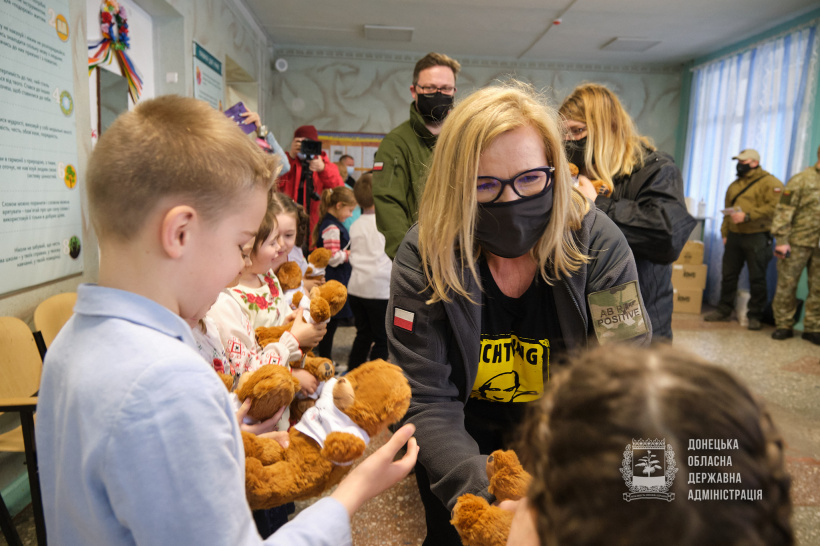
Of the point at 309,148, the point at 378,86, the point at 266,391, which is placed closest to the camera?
the point at 266,391

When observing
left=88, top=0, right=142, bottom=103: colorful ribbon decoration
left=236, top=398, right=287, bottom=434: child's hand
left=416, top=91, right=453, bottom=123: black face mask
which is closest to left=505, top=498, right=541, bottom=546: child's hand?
left=236, top=398, right=287, bottom=434: child's hand

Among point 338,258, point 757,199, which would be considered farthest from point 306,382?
point 757,199

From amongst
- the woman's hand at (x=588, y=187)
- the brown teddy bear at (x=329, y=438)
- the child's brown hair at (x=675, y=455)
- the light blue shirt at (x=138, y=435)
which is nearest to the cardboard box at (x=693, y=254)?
the woman's hand at (x=588, y=187)

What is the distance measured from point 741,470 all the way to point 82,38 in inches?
129

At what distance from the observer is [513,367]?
138cm

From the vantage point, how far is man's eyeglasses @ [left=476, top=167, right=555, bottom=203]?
1219mm

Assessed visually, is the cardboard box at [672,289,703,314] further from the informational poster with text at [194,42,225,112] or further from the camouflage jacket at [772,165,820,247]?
the informational poster with text at [194,42,225,112]

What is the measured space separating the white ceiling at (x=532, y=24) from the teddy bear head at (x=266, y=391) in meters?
5.46

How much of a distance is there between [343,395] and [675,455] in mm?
611

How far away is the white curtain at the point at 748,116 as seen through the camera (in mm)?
5891

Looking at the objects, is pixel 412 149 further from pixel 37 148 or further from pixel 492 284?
→ pixel 37 148

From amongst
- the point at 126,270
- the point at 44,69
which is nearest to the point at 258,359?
the point at 126,270

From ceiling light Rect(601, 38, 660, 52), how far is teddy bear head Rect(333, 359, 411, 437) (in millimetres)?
7269

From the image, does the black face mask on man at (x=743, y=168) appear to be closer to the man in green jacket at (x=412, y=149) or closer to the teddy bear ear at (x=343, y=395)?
the man in green jacket at (x=412, y=149)
